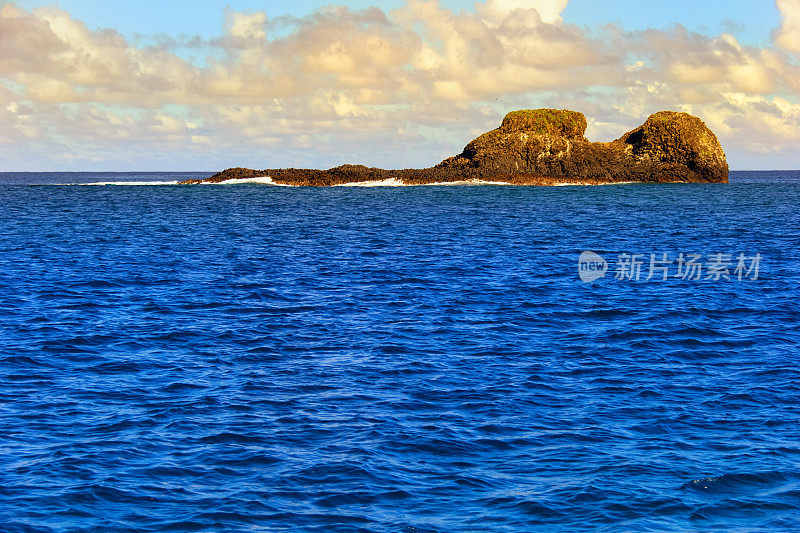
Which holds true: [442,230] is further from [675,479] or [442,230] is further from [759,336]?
[675,479]

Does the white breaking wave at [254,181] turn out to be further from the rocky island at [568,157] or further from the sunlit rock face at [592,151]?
the sunlit rock face at [592,151]

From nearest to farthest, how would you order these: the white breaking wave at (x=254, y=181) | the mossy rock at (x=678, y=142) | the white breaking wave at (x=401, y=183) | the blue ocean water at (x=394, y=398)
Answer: the blue ocean water at (x=394, y=398) < the white breaking wave at (x=401, y=183) < the mossy rock at (x=678, y=142) < the white breaking wave at (x=254, y=181)

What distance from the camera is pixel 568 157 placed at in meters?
139

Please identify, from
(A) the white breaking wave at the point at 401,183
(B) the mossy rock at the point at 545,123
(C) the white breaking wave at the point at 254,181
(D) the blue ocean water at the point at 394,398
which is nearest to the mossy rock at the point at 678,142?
(B) the mossy rock at the point at 545,123

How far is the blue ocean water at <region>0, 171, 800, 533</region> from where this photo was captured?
11.6 meters

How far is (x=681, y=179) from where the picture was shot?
143 meters

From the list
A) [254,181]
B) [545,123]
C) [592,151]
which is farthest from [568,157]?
[254,181]

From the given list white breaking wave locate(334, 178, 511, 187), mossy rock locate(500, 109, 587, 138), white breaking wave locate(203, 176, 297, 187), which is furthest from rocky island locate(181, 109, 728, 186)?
white breaking wave locate(203, 176, 297, 187)

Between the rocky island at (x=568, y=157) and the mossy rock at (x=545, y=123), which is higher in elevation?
the mossy rock at (x=545, y=123)

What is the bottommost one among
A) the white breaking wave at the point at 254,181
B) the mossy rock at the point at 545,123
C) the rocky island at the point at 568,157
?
the white breaking wave at the point at 254,181

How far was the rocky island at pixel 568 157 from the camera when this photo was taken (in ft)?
450

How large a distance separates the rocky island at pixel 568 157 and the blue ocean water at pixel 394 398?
101 metres

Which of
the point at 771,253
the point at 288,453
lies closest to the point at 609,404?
the point at 288,453

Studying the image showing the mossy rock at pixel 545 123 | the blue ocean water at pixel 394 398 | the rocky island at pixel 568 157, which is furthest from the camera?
the mossy rock at pixel 545 123
